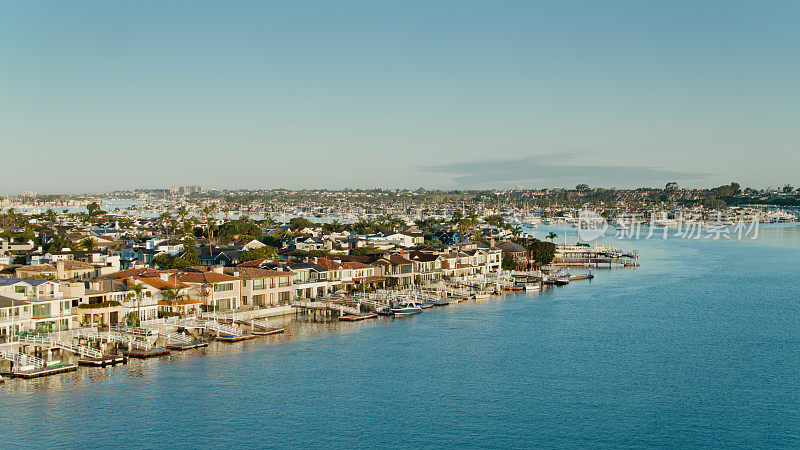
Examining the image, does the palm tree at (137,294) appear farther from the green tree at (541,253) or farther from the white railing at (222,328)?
the green tree at (541,253)

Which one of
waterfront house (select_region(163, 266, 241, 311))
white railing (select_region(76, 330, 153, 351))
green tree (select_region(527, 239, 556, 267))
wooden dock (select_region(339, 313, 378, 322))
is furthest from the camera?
green tree (select_region(527, 239, 556, 267))

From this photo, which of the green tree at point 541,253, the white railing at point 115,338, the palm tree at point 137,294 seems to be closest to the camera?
the white railing at point 115,338

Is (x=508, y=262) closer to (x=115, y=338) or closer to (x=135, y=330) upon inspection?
(x=135, y=330)

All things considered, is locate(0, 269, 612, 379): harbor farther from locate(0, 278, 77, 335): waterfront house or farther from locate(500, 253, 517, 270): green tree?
locate(500, 253, 517, 270): green tree

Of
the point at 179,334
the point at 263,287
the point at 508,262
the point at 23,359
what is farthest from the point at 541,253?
the point at 23,359

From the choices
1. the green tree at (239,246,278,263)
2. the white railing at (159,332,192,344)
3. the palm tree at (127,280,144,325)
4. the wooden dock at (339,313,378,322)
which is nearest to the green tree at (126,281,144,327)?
the palm tree at (127,280,144,325)

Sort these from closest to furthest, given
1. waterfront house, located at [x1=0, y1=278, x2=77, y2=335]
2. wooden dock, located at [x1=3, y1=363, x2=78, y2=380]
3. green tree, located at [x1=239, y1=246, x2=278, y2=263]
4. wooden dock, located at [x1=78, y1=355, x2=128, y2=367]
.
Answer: wooden dock, located at [x1=3, y1=363, x2=78, y2=380] < wooden dock, located at [x1=78, y1=355, x2=128, y2=367] < waterfront house, located at [x1=0, y1=278, x2=77, y2=335] < green tree, located at [x1=239, y1=246, x2=278, y2=263]

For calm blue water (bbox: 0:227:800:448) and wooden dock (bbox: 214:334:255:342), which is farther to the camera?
wooden dock (bbox: 214:334:255:342)

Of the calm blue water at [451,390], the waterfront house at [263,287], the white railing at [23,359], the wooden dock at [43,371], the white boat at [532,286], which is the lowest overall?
the white boat at [532,286]

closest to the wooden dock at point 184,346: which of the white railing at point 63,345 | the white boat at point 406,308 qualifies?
the white railing at point 63,345

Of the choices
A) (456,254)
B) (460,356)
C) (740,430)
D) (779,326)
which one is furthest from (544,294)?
(740,430)
